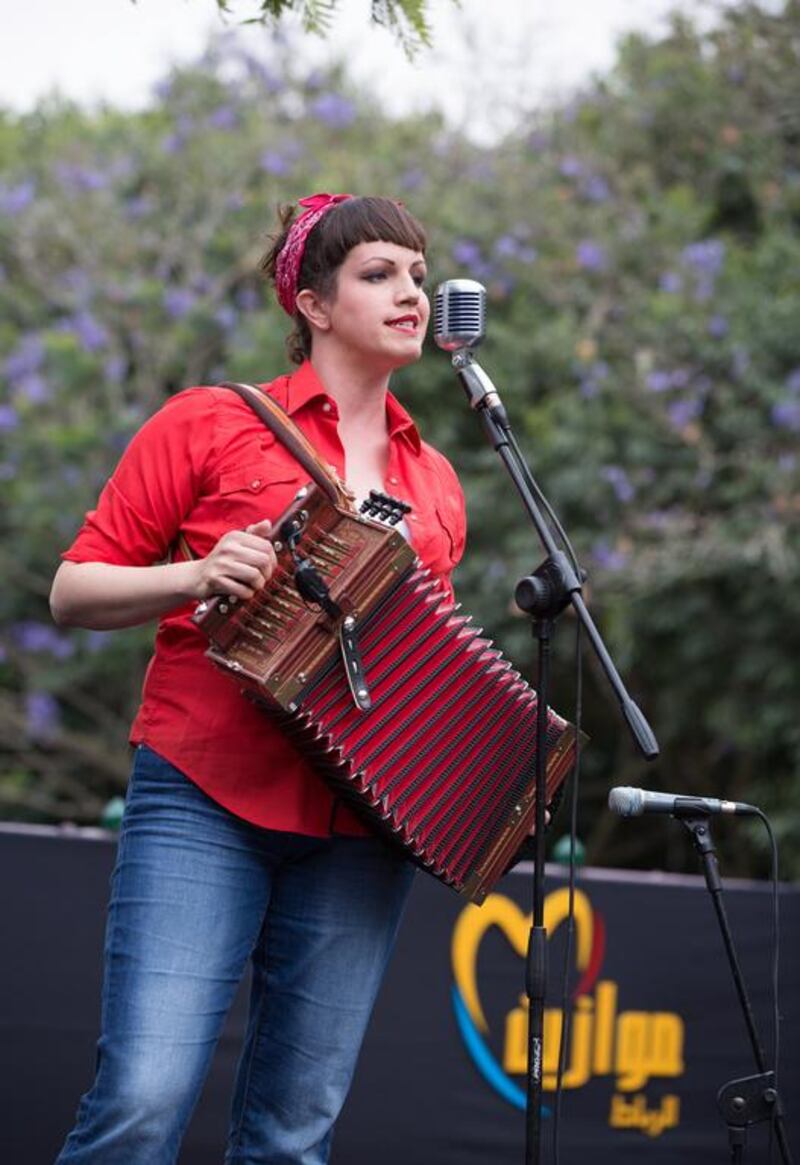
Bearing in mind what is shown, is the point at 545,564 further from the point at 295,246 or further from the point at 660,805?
the point at 295,246

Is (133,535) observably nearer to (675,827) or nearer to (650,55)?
(675,827)

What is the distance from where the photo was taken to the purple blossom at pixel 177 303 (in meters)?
7.82

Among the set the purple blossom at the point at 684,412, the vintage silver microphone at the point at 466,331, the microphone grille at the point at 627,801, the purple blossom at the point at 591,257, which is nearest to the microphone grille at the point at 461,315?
the vintage silver microphone at the point at 466,331

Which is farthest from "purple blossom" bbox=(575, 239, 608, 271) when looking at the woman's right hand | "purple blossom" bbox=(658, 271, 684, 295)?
the woman's right hand

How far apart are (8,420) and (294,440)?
5133 mm

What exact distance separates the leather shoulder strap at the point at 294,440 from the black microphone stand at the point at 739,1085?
2.56 ft

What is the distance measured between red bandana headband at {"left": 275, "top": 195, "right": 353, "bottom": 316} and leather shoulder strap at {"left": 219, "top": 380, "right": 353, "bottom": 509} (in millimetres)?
253

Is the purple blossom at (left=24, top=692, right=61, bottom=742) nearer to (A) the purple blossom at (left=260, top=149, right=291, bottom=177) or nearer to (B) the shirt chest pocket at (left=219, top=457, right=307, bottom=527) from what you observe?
(A) the purple blossom at (left=260, top=149, right=291, bottom=177)

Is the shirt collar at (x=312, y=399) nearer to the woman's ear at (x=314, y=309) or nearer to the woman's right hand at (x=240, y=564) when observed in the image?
the woman's ear at (x=314, y=309)

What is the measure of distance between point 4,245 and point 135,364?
3.46 ft

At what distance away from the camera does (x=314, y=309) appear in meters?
3.04

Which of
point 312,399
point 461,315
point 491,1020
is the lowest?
point 491,1020

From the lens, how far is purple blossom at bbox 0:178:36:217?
823 cm

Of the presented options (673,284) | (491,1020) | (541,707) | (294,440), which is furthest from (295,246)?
(673,284)
